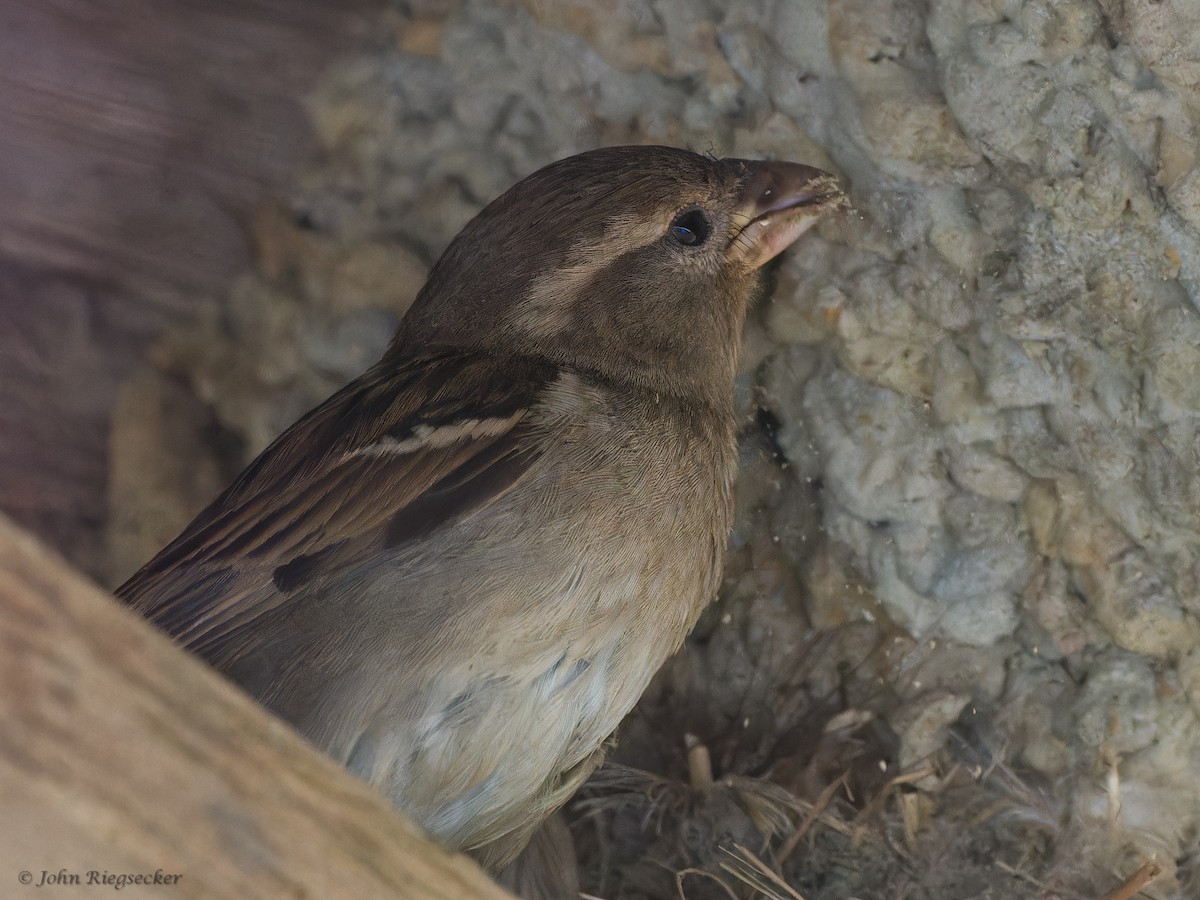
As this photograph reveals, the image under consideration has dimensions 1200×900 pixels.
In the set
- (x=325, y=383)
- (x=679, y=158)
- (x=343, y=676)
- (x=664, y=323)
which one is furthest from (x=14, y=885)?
(x=325, y=383)

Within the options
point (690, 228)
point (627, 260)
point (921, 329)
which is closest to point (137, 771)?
point (627, 260)

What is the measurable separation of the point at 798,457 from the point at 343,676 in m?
1.49

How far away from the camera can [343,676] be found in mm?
2471

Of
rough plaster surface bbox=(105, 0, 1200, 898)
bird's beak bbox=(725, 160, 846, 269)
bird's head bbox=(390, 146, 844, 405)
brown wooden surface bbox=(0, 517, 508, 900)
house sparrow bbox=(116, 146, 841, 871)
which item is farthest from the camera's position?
bird's beak bbox=(725, 160, 846, 269)

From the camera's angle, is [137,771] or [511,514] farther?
[511,514]

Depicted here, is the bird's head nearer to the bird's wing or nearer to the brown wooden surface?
the bird's wing

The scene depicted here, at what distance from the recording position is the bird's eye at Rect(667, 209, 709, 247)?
305 centimetres

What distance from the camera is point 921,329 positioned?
10.3 ft

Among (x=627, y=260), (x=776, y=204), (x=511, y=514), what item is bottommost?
(x=511, y=514)

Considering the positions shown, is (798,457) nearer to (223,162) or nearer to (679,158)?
(679,158)

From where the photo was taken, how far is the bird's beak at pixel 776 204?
3059 mm

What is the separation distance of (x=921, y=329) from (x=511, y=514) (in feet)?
3.86

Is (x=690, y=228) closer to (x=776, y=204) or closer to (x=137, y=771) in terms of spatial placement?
(x=776, y=204)

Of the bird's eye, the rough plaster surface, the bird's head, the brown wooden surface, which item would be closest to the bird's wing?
the bird's head
